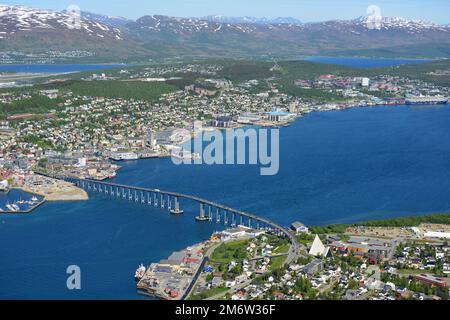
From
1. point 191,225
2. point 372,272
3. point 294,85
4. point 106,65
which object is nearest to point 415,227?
point 372,272

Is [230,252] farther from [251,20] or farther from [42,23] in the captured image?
[251,20]

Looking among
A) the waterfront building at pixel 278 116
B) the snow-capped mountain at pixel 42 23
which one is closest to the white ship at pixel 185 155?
the waterfront building at pixel 278 116

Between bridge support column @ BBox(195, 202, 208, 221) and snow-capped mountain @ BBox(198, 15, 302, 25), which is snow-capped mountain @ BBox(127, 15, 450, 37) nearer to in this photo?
snow-capped mountain @ BBox(198, 15, 302, 25)

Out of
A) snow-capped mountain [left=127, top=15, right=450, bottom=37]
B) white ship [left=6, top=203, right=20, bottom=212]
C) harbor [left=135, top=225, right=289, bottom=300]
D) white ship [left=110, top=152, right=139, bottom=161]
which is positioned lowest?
white ship [left=110, top=152, right=139, bottom=161]

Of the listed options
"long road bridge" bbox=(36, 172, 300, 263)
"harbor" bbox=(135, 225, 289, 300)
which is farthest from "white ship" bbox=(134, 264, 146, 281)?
"long road bridge" bbox=(36, 172, 300, 263)

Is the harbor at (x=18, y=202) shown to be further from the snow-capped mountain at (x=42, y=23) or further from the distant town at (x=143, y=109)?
the snow-capped mountain at (x=42, y=23)
